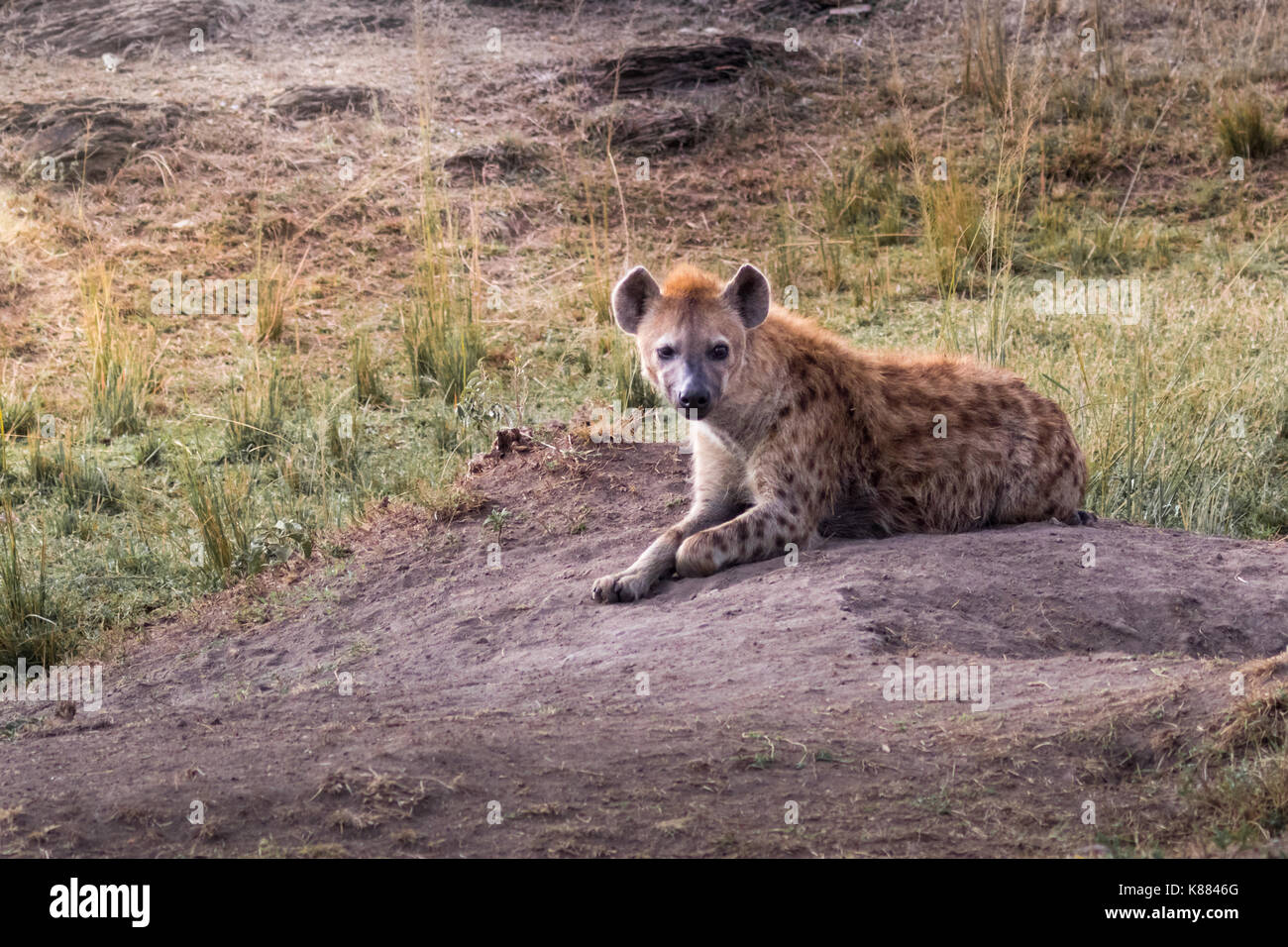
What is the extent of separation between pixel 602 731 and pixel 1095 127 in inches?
329

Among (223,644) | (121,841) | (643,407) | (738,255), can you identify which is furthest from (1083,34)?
(121,841)

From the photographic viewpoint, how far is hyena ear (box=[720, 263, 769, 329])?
15.0 feet

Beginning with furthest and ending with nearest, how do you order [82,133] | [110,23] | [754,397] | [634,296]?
1. [110,23]
2. [82,133]
3. [634,296]
4. [754,397]

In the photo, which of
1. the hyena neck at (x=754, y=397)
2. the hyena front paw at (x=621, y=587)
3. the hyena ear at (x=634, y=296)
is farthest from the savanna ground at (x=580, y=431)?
the hyena ear at (x=634, y=296)

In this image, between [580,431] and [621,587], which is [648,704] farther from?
[580,431]

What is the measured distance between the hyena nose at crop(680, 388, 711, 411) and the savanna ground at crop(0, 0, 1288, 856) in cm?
56

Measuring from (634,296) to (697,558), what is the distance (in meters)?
0.94

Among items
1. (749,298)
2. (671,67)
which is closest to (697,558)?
(749,298)

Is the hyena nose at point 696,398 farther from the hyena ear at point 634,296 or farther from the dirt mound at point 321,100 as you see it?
the dirt mound at point 321,100

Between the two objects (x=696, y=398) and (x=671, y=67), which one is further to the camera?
(x=671, y=67)

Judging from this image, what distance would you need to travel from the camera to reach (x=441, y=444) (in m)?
6.61

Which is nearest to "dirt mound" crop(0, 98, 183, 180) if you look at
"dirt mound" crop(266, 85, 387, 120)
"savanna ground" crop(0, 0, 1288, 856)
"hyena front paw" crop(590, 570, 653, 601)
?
"savanna ground" crop(0, 0, 1288, 856)

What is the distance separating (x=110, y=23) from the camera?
10.8m

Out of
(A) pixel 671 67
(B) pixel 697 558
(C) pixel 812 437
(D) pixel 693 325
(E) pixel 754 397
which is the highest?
(A) pixel 671 67
